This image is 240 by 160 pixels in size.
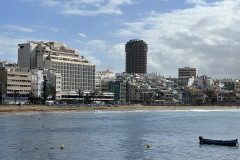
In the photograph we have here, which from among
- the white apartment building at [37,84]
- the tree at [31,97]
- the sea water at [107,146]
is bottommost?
the sea water at [107,146]

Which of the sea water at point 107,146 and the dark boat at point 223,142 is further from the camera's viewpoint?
the dark boat at point 223,142

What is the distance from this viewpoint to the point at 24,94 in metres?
178

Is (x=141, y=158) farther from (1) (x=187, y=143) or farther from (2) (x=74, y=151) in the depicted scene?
(1) (x=187, y=143)

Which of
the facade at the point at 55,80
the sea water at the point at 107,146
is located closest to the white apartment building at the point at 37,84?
the facade at the point at 55,80

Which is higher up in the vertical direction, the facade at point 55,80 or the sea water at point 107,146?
the facade at point 55,80

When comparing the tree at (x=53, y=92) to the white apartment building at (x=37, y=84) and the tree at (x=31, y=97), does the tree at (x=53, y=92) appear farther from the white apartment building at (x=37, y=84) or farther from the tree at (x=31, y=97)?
the tree at (x=31, y=97)

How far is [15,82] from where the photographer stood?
568ft

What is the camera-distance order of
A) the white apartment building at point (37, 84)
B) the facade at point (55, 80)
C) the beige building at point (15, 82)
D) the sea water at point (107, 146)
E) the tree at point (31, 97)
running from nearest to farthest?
the sea water at point (107, 146) → the beige building at point (15, 82) → the tree at point (31, 97) → the white apartment building at point (37, 84) → the facade at point (55, 80)

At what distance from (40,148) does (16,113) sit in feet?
269

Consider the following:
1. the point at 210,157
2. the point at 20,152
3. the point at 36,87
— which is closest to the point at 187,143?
the point at 210,157

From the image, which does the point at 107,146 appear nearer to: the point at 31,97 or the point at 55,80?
the point at 31,97

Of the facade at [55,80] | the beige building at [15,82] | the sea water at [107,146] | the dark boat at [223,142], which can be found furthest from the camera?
the facade at [55,80]

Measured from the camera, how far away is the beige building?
170 metres

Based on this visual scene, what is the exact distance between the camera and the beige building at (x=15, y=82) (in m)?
170
